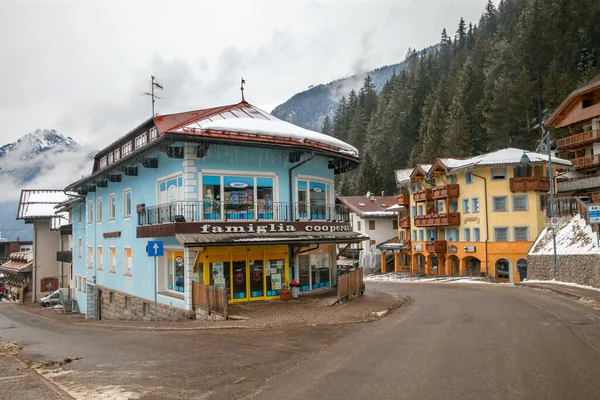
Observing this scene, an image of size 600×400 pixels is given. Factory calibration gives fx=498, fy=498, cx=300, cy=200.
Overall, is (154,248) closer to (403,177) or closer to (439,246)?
(439,246)

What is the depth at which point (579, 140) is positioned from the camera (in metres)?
50.1

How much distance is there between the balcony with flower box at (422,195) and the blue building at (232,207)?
2987 centimetres

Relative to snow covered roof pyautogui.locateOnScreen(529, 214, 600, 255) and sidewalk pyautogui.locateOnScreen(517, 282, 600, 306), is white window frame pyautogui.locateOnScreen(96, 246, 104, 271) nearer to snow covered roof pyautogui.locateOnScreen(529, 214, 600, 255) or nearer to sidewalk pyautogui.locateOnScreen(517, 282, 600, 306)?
sidewalk pyautogui.locateOnScreen(517, 282, 600, 306)

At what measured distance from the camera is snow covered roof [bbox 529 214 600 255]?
25375mm

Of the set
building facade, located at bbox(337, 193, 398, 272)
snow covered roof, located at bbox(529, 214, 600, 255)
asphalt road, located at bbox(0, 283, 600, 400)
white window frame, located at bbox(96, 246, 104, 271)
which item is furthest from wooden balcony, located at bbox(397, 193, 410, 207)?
asphalt road, located at bbox(0, 283, 600, 400)

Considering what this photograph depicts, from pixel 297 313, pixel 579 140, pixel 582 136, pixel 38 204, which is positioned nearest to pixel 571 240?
pixel 297 313

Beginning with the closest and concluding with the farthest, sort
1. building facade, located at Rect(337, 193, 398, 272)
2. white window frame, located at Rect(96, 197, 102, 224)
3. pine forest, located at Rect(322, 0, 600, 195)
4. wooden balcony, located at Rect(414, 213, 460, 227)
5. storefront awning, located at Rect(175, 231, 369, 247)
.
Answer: storefront awning, located at Rect(175, 231, 369, 247) < white window frame, located at Rect(96, 197, 102, 224) < wooden balcony, located at Rect(414, 213, 460, 227) < pine forest, located at Rect(322, 0, 600, 195) < building facade, located at Rect(337, 193, 398, 272)

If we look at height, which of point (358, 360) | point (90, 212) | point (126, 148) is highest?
point (126, 148)

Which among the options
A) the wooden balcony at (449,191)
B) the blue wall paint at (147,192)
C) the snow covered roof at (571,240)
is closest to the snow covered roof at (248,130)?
A: the blue wall paint at (147,192)

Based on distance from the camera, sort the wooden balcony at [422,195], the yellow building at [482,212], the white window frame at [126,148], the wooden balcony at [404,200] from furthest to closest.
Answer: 1. the wooden balcony at [404,200]
2. the wooden balcony at [422,195]
3. the yellow building at [482,212]
4. the white window frame at [126,148]

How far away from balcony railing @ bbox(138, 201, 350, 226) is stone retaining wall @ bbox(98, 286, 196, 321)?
3757 millimetres

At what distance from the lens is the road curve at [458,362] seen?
7.84 meters

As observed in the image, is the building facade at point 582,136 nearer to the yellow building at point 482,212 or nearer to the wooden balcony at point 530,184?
the yellow building at point 482,212

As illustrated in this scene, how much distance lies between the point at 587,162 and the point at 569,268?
27558mm
